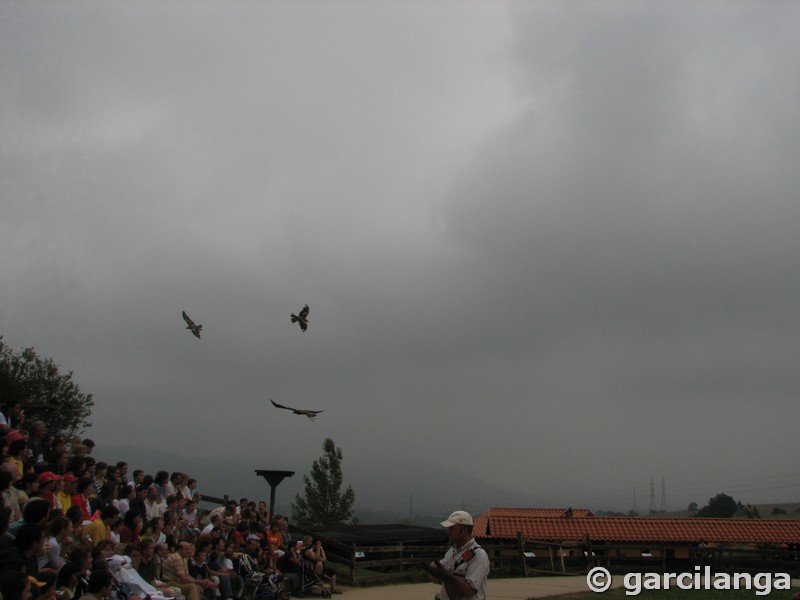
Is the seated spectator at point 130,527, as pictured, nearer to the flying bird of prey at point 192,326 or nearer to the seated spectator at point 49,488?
the seated spectator at point 49,488

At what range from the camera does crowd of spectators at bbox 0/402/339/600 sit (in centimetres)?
745

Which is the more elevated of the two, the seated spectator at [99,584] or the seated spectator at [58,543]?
the seated spectator at [58,543]

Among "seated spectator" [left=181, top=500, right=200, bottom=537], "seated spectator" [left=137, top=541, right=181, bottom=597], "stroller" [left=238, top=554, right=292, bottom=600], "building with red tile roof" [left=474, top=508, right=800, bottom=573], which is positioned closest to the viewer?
"seated spectator" [left=137, top=541, right=181, bottom=597]

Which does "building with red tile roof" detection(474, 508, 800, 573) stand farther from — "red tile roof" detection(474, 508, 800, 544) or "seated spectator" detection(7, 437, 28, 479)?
"seated spectator" detection(7, 437, 28, 479)

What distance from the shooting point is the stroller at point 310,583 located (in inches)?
606

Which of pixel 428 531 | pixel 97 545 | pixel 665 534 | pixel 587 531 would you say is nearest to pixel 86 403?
pixel 428 531

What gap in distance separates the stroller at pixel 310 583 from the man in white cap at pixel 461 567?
9.98m

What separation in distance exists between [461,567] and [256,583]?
8.57m

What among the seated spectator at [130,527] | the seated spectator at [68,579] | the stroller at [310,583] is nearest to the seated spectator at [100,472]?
the seated spectator at [130,527]

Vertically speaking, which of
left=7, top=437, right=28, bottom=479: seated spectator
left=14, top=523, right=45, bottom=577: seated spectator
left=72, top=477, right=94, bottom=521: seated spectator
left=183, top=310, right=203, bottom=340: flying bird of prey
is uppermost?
left=183, top=310, right=203, bottom=340: flying bird of prey

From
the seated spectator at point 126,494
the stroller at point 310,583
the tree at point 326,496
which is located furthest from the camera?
the tree at point 326,496

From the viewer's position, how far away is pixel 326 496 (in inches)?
→ 1911

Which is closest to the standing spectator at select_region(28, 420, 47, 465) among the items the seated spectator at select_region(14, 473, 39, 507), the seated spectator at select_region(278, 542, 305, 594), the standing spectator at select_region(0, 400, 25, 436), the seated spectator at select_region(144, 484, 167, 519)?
the standing spectator at select_region(0, 400, 25, 436)

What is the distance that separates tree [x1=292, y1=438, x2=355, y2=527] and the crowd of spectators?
106 feet
